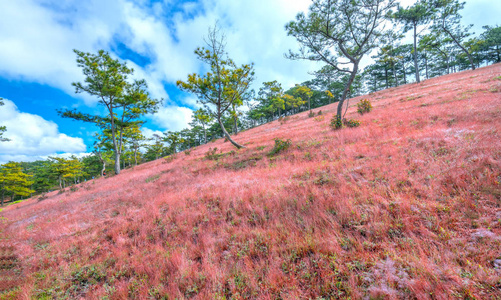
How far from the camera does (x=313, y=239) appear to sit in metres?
2.85

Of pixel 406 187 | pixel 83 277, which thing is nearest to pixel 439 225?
pixel 406 187

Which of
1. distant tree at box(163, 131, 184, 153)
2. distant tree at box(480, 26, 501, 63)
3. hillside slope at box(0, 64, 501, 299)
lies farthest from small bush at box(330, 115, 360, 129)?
distant tree at box(480, 26, 501, 63)

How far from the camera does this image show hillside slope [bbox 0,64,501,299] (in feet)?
6.84

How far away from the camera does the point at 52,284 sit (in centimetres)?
322

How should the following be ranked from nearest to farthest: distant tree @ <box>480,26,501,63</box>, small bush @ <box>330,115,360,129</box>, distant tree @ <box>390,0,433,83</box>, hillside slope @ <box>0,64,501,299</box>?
hillside slope @ <box>0,64,501,299</box> < small bush @ <box>330,115,360,129</box> < distant tree @ <box>390,0,433,83</box> < distant tree @ <box>480,26,501,63</box>

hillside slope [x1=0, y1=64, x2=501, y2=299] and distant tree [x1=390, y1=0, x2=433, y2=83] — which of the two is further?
distant tree [x1=390, y1=0, x2=433, y2=83]

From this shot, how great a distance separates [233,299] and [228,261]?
722mm

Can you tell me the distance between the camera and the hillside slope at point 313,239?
6.84 ft

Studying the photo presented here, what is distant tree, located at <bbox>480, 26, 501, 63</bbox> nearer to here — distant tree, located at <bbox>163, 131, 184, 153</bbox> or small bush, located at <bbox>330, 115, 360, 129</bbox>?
small bush, located at <bbox>330, 115, 360, 129</bbox>

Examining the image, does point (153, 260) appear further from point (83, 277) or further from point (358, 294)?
point (358, 294)

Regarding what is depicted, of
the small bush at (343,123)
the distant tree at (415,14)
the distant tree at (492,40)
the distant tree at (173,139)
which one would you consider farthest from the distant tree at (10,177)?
the distant tree at (492,40)

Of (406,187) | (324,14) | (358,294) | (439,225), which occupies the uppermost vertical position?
(324,14)

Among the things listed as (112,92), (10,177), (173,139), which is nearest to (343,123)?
(112,92)

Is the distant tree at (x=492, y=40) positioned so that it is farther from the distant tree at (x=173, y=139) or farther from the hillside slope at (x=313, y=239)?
the distant tree at (x=173, y=139)
